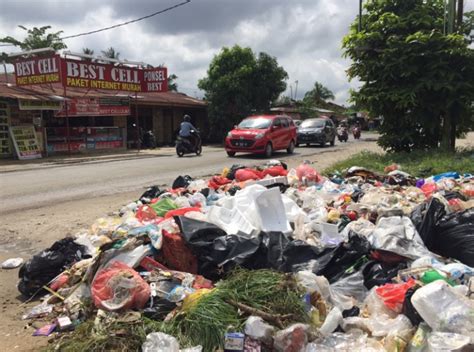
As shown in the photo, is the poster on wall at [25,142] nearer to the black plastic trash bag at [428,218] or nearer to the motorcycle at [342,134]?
the black plastic trash bag at [428,218]

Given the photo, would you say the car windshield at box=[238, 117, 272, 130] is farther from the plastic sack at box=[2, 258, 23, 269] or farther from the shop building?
the plastic sack at box=[2, 258, 23, 269]

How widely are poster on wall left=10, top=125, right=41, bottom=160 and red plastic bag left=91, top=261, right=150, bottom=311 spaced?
15.6 metres

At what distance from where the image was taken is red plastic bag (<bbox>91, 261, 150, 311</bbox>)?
3.46 m

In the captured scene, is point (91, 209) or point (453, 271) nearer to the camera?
point (453, 271)

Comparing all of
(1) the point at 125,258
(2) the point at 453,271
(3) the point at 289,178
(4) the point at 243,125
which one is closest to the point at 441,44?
(3) the point at 289,178

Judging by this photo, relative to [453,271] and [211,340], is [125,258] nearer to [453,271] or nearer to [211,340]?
[211,340]

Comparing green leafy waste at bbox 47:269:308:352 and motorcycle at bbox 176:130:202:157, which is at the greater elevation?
motorcycle at bbox 176:130:202:157

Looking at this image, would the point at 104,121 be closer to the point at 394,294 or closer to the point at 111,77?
the point at 111,77

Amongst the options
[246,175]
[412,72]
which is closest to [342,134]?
[412,72]

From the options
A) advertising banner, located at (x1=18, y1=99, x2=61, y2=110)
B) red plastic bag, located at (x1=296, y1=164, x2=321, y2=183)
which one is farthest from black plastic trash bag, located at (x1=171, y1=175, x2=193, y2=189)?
advertising banner, located at (x1=18, y1=99, x2=61, y2=110)

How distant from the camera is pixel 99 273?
3.78 metres

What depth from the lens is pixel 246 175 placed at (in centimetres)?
826

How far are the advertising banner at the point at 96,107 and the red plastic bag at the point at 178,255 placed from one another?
17.0m

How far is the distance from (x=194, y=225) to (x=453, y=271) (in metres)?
→ 2.24
